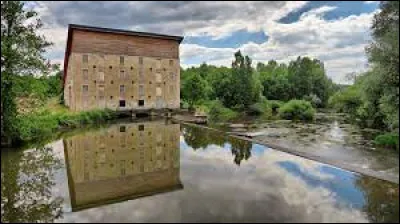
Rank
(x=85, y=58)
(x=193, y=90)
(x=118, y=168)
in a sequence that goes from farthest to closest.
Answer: (x=193, y=90) < (x=85, y=58) < (x=118, y=168)

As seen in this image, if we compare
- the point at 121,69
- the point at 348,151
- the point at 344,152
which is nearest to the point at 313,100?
the point at 121,69

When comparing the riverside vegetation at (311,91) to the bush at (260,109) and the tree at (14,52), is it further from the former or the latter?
the tree at (14,52)

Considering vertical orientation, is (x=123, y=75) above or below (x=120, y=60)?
below

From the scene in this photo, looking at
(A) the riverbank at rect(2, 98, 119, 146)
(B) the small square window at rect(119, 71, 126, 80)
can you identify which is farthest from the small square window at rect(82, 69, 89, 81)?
(A) the riverbank at rect(2, 98, 119, 146)

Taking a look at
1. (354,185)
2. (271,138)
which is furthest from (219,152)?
(354,185)

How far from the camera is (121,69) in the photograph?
35844mm

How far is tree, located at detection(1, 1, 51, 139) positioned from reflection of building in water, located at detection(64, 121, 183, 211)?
124 inches

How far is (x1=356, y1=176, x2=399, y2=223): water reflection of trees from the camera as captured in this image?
7.05m

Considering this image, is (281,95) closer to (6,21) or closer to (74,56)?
(74,56)

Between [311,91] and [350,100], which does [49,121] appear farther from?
[311,91]

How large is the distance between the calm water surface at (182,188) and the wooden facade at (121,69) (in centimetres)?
1986

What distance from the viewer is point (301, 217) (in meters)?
6.98

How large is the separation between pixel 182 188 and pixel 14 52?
36.4 ft

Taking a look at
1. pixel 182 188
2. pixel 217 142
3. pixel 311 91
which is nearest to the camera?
pixel 182 188
